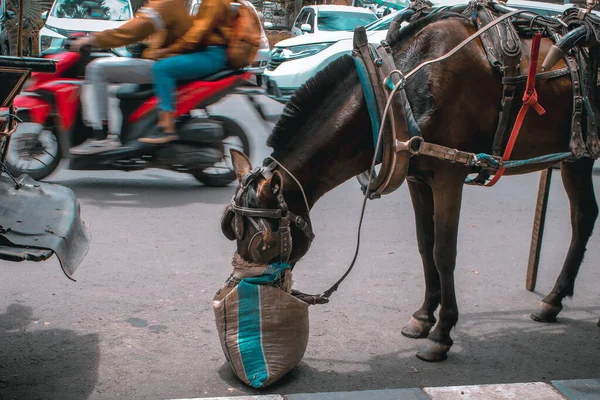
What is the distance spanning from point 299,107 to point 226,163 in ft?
13.1

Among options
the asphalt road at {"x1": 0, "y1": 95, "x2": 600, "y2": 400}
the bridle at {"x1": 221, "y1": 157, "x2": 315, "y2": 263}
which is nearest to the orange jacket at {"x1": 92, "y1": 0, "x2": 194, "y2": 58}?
the asphalt road at {"x1": 0, "y1": 95, "x2": 600, "y2": 400}

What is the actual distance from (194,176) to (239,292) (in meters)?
4.06

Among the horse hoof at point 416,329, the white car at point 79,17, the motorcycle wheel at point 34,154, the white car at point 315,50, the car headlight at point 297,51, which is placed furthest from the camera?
the white car at point 79,17

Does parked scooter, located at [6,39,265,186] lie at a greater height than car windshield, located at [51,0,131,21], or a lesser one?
lesser

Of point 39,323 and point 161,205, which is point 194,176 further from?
point 39,323

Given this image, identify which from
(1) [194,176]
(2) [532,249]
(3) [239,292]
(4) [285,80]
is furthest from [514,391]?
(4) [285,80]

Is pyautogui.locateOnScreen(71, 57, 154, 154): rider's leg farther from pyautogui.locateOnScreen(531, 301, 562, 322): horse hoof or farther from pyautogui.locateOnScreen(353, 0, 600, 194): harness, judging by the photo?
pyautogui.locateOnScreen(531, 301, 562, 322): horse hoof

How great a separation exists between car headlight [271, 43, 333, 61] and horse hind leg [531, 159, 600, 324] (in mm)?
8265

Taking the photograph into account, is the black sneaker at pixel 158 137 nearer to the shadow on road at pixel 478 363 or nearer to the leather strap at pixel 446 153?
the shadow on road at pixel 478 363

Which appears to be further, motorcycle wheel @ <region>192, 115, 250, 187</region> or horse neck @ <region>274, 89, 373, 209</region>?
motorcycle wheel @ <region>192, 115, 250, 187</region>

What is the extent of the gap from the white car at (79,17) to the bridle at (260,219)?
41.1 ft

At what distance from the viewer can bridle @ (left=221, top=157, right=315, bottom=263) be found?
3.49 m

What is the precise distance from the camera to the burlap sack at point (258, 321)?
3.62m

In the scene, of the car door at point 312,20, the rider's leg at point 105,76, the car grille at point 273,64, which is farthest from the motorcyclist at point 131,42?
the car door at point 312,20
